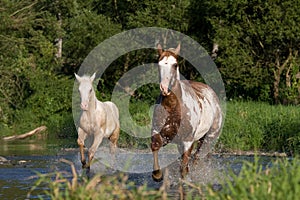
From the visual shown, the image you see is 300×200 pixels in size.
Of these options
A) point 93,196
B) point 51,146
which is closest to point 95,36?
point 51,146

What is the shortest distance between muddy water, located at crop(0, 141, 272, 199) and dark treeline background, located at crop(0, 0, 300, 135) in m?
9.35

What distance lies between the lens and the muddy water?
11.6 m

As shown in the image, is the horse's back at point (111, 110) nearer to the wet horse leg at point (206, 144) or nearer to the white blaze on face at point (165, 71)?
the wet horse leg at point (206, 144)

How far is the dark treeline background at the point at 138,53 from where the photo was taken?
28625mm

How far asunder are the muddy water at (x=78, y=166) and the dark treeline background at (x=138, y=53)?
30.7 feet

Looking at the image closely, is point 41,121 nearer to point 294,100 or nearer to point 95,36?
point 95,36

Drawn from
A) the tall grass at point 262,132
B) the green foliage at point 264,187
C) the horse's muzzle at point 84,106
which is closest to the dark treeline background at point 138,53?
the tall grass at point 262,132

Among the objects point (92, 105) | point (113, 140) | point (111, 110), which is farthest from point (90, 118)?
point (113, 140)

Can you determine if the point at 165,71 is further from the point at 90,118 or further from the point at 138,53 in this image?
the point at 138,53

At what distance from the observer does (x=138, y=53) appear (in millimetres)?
33062

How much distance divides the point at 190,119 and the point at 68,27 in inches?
1100

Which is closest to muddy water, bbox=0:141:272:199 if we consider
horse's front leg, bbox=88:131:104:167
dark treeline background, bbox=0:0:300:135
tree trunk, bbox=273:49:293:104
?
horse's front leg, bbox=88:131:104:167

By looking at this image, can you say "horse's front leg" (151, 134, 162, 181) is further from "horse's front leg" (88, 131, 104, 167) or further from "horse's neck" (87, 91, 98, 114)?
"horse's neck" (87, 91, 98, 114)

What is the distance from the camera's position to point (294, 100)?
94.4ft
